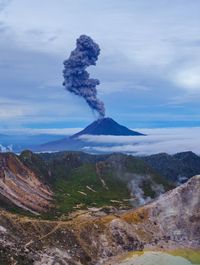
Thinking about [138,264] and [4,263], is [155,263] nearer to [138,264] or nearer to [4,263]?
[138,264]

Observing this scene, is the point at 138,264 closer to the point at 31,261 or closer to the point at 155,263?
the point at 155,263

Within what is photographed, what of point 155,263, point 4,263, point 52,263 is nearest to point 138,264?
point 155,263

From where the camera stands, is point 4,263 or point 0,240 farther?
point 0,240

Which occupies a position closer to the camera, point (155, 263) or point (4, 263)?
point (4, 263)

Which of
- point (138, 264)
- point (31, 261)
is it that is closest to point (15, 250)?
point (31, 261)

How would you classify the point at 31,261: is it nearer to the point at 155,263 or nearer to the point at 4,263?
the point at 4,263

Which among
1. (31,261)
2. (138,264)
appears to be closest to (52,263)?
(31,261)
